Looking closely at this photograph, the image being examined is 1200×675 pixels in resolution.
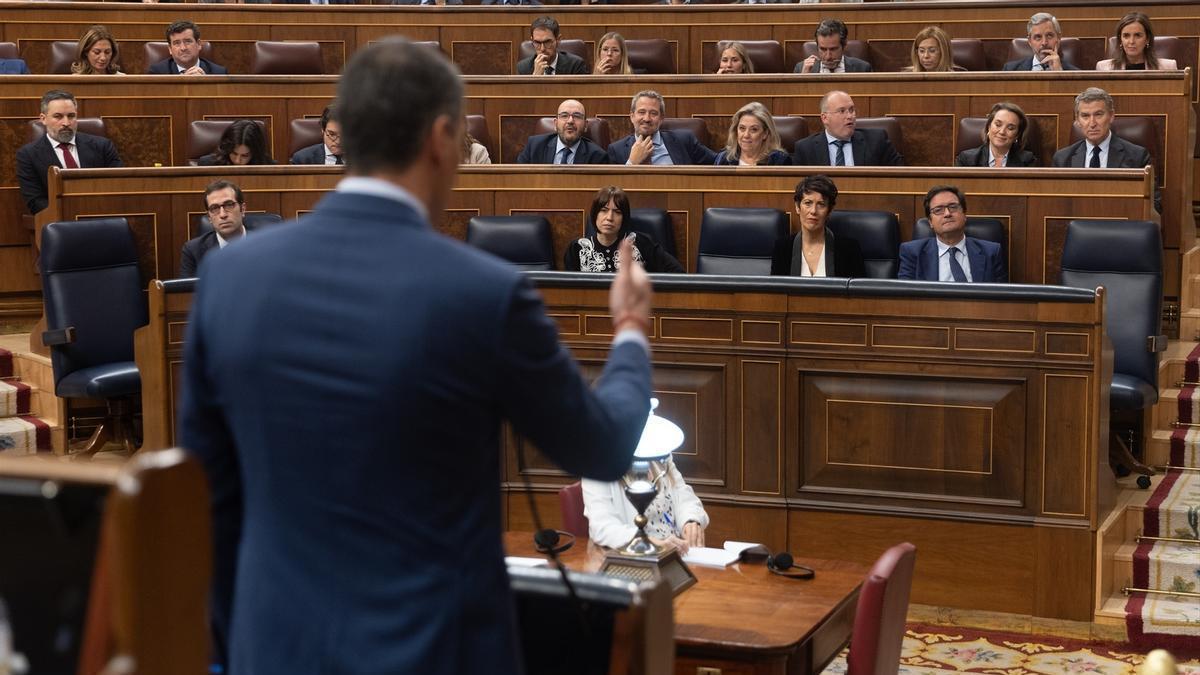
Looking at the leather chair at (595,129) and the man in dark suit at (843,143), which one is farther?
the leather chair at (595,129)

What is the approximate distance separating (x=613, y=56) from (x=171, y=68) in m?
1.91

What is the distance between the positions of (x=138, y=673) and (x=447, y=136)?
1.78 ft

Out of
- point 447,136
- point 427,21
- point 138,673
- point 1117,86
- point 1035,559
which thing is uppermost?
point 427,21

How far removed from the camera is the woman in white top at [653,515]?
2.76 m

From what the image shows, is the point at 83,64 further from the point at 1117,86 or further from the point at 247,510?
the point at 247,510

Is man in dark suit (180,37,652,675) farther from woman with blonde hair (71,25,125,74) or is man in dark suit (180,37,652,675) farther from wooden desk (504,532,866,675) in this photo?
woman with blonde hair (71,25,125,74)

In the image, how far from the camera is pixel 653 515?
292 centimetres

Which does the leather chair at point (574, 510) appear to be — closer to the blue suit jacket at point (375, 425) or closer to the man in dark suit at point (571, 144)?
the blue suit jacket at point (375, 425)

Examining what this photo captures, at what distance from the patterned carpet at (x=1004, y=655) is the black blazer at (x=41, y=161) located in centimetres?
346

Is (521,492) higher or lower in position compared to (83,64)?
lower

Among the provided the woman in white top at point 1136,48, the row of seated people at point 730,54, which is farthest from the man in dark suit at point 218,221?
the woman in white top at point 1136,48

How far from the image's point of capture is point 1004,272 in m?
4.52

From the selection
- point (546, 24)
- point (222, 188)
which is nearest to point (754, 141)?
point (546, 24)

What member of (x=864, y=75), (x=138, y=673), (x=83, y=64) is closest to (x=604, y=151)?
(x=864, y=75)
